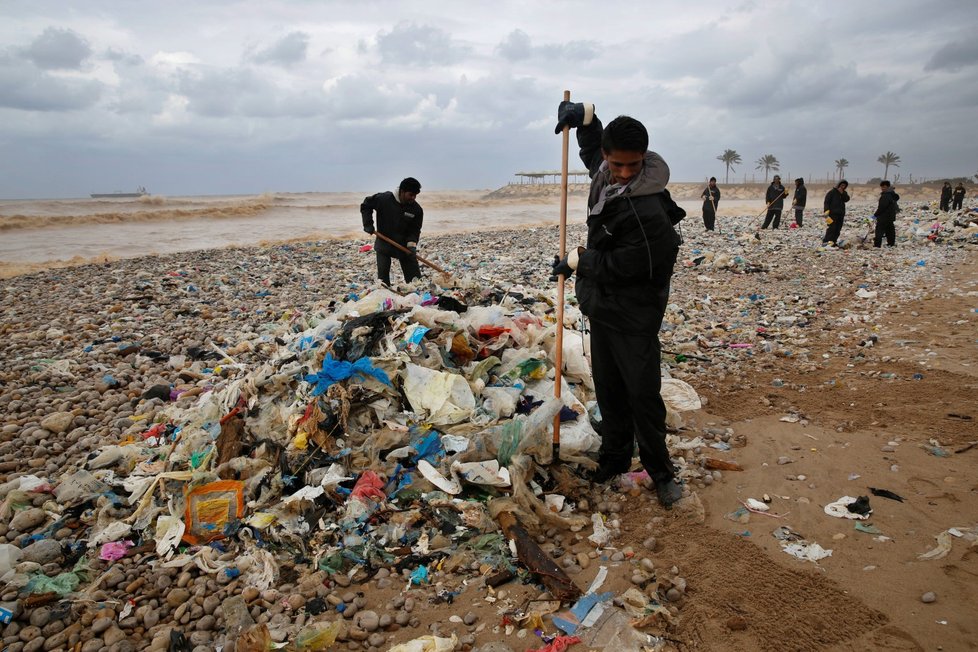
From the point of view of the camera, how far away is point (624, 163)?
2.43 metres

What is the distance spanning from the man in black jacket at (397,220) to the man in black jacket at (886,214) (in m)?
10.1

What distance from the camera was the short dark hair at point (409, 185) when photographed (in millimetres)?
6516

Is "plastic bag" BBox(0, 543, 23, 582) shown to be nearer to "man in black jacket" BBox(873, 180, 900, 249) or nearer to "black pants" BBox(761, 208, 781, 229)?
"man in black jacket" BBox(873, 180, 900, 249)

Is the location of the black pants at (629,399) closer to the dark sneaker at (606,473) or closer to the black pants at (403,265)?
the dark sneaker at (606,473)

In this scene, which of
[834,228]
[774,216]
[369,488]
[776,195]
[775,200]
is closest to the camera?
[369,488]

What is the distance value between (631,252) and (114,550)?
3.07 meters

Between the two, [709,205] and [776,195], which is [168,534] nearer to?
[709,205]


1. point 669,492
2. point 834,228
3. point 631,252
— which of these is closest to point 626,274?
point 631,252

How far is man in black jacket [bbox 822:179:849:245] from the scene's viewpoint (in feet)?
37.2

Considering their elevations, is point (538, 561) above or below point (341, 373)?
below

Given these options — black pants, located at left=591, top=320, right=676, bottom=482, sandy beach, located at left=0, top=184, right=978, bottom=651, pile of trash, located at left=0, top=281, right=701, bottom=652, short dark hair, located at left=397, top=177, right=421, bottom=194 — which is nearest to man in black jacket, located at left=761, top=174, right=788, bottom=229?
sandy beach, located at left=0, top=184, right=978, bottom=651

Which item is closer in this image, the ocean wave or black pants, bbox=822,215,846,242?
black pants, bbox=822,215,846,242

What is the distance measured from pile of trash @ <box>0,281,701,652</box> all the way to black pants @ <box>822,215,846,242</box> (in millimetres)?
9879

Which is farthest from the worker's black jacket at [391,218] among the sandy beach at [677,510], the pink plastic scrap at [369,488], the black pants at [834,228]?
the black pants at [834,228]
